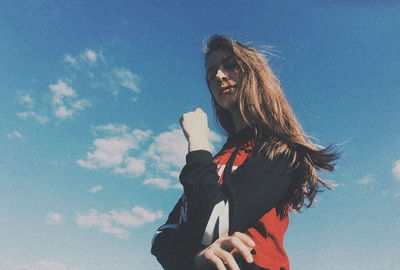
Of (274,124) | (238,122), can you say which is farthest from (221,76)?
(274,124)

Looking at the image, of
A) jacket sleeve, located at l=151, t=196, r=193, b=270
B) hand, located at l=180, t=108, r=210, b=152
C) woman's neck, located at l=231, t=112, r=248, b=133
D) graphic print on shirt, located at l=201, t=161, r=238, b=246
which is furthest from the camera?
woman's neck, located at l=231, t=112, r=248, b=133

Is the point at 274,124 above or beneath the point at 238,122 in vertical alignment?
beneath

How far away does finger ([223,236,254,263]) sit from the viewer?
1509 mm

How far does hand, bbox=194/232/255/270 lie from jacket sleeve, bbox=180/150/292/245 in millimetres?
96

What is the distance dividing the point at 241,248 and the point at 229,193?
1.30 feet

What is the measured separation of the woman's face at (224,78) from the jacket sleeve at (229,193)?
107 centimetres

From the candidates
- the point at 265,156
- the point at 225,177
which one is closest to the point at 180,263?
the point at 225,177

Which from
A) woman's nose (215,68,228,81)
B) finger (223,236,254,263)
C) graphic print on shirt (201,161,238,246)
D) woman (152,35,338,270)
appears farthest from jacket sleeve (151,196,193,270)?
woman's nose (215,68,228,81)

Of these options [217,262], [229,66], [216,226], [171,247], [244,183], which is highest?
[229,66]

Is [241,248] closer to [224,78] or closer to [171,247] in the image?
[171,247]

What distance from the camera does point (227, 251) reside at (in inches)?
62.7

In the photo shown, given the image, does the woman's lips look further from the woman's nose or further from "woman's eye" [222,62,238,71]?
"woman's eye" [222,62,238,71]

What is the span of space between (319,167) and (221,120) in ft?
5.58

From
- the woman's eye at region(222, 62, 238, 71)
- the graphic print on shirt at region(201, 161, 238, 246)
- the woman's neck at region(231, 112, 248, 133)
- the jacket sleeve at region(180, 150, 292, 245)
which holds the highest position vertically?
the woman's eye at region(222, 62, 238, 71)
